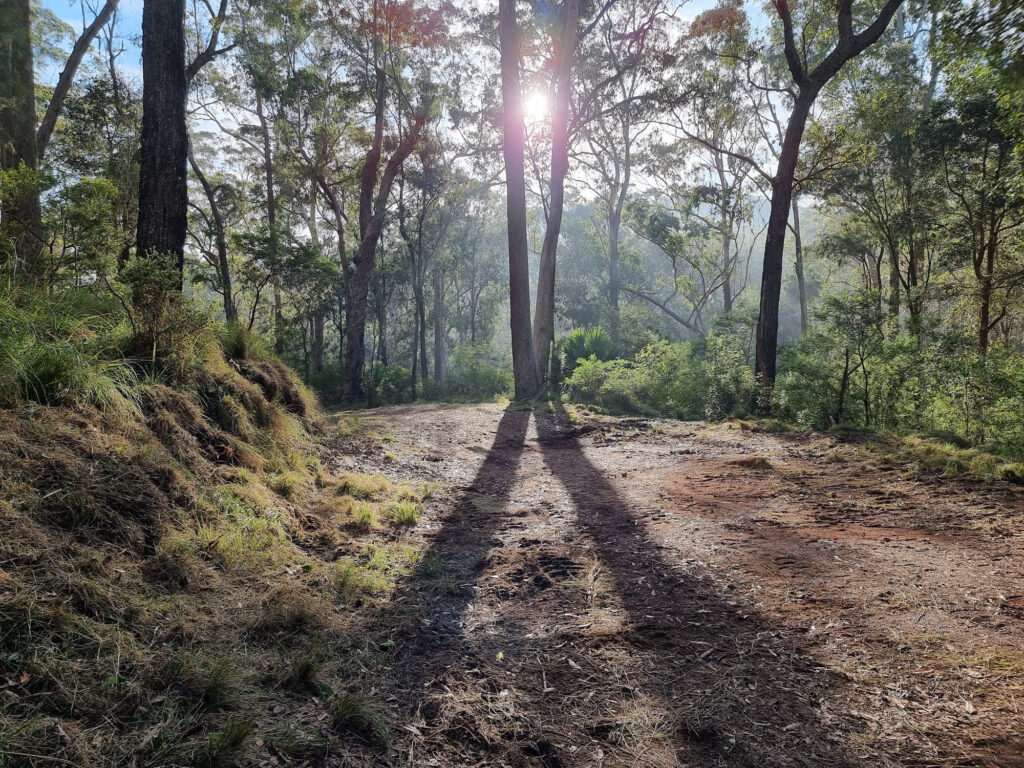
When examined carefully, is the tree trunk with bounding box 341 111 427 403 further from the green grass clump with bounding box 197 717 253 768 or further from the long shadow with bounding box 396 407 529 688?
the green grass clump with bounding box 197 717 253 768

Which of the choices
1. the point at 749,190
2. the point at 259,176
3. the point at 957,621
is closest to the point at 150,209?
the point at 957,621

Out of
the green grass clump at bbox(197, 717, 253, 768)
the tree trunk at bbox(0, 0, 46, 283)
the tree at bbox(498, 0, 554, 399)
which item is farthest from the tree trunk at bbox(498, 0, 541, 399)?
the green grass clump at bbox(197, 717, 253, 768)

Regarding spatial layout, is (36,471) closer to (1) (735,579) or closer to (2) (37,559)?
(2) (37,559)

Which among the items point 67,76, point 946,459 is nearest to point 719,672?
point 946,459

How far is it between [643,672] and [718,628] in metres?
0.54

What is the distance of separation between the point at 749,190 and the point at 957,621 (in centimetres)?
2605

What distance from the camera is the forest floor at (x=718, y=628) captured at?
1815mm

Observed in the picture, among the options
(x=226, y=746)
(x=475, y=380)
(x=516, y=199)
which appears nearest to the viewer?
(x=226, y=746)

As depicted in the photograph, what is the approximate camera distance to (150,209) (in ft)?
17.2

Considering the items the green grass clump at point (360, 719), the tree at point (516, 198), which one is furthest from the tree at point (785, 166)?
the green grass clump at point (360, 719)

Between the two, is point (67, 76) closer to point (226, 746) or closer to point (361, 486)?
point (361, 486)

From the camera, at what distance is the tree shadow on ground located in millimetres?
1811

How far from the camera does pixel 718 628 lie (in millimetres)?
2545

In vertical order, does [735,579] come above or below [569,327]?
below
